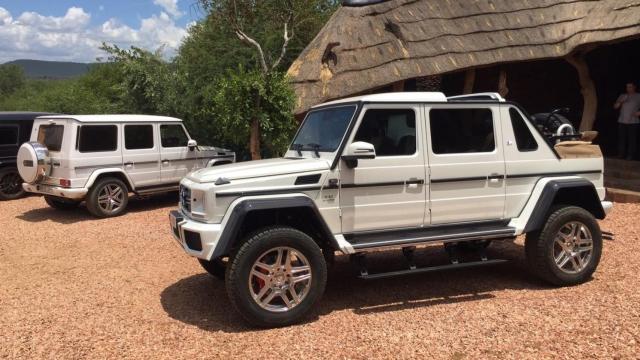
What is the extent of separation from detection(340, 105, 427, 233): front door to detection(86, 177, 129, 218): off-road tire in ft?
22.0

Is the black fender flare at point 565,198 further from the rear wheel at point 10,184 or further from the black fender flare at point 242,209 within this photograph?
the rear wheel at point 10,184

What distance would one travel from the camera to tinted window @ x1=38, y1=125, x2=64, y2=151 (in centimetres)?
948

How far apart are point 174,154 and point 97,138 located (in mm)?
1628

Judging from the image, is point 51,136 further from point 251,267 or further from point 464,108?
point 464,108

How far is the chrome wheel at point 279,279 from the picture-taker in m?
4.29

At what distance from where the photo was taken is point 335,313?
4.70 metres

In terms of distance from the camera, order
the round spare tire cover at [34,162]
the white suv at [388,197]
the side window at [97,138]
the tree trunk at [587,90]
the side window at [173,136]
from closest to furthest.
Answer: the white suv at [388,197] → the round spare tire cover at [34,162] → the side window at [97,138] → the side window at [173,136] → the tree trunk at [587,90]

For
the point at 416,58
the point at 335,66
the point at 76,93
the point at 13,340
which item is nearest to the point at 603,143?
the point at 416,58

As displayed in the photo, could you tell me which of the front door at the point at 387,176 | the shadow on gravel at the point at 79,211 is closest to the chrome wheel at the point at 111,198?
the shadow on gravel at the point at 79,211

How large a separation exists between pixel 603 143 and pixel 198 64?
42.6ft

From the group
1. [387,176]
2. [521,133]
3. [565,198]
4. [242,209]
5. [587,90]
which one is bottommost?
[565,198]

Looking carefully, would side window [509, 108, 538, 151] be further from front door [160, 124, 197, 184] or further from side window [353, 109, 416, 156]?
front door [160, 124, 197, 184]

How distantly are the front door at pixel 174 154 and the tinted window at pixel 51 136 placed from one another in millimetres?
1911

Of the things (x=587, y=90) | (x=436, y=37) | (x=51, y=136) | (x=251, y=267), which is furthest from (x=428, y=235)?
(x=587, y=90)
